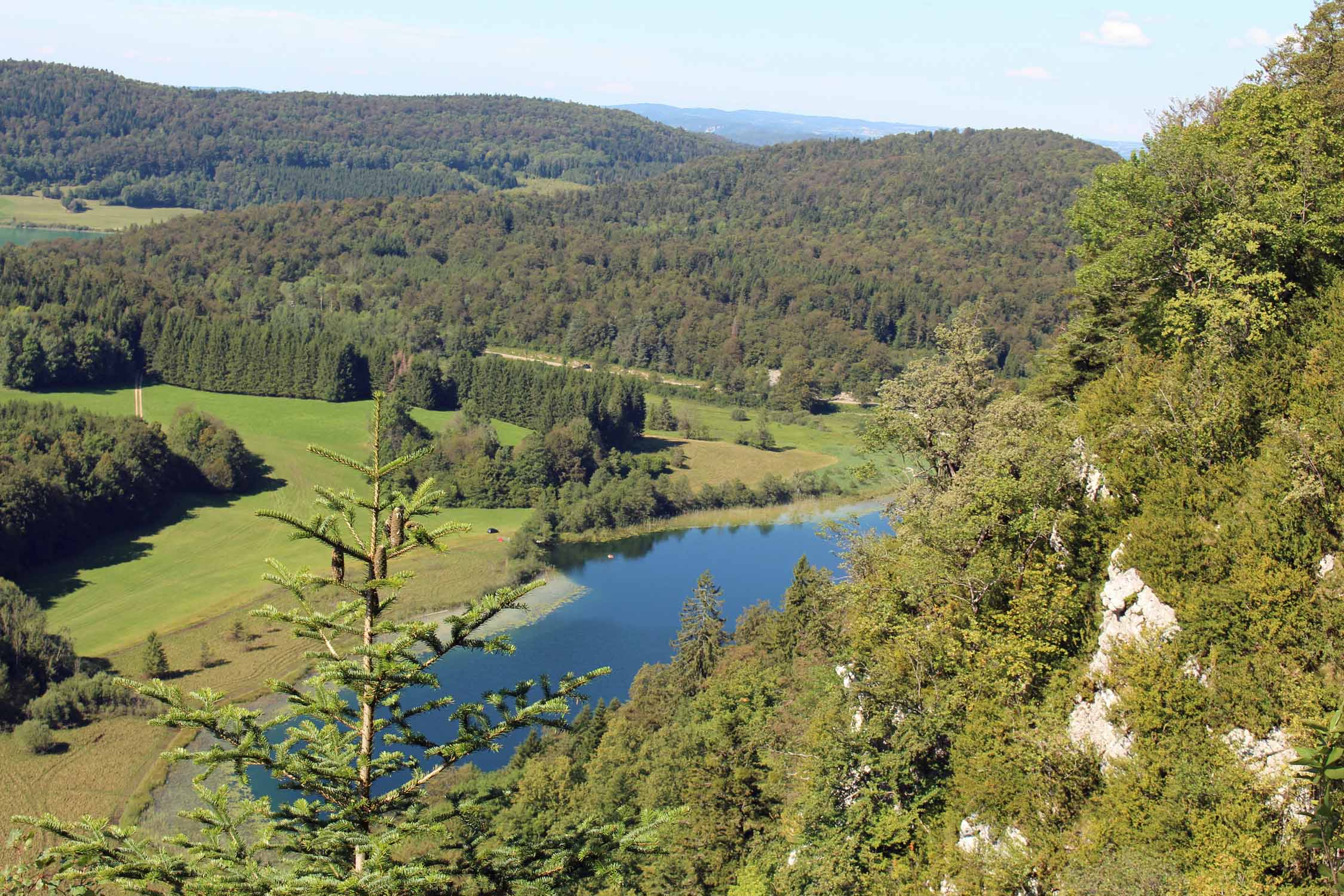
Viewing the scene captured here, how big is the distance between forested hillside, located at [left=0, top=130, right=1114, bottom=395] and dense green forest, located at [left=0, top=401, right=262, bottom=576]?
20.5 metres

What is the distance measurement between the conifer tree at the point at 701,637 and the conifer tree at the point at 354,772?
29336 millimetres

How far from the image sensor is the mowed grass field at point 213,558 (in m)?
48.1

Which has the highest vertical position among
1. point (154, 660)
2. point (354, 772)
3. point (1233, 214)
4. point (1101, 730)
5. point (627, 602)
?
point (1233, 214)

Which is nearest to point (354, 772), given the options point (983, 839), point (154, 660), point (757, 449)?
point (983, 839)

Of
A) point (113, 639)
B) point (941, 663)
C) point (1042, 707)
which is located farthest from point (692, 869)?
point (113, 639)

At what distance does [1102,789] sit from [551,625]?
39.1 metres

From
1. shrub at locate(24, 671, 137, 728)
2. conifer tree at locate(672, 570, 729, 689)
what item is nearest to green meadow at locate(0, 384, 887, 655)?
shrub at locate(24, 671, 137, 728)

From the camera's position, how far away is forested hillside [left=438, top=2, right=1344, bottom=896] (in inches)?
511

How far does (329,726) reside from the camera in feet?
23.4

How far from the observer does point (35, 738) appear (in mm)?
36250

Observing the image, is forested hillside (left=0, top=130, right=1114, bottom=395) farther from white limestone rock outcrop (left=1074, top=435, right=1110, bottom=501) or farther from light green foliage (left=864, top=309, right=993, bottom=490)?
white limestone rock outcrop (left=1074, top=435, right=1110, bottom=501)

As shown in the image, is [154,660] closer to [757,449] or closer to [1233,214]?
[1233,214]

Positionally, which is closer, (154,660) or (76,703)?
(76,703)

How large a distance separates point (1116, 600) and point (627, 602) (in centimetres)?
4144
